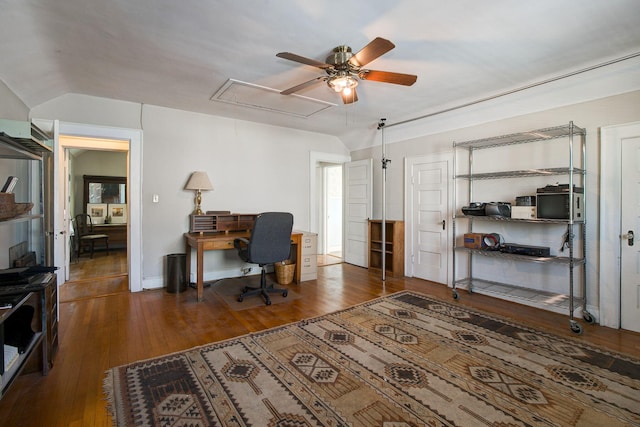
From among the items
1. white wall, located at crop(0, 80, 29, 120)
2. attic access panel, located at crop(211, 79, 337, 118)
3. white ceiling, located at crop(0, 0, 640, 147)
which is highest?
attic access panel, located at crop(211, 79, 337, 118)

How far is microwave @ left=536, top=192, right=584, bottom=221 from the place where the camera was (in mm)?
2915

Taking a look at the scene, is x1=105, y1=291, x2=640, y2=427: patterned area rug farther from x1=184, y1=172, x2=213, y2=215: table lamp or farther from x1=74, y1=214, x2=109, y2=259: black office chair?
x1=74, y1=214, x2=109, y2=259: black office chair

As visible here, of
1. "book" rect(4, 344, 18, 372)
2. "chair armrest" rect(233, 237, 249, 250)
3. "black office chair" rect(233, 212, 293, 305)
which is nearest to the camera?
"book" rect(4, 344, 18, 372)

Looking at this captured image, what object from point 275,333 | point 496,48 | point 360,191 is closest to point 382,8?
point 496,48

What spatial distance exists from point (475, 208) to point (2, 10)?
4363mm

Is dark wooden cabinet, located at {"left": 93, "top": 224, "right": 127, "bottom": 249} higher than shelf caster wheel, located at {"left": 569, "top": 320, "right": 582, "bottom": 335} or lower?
higher

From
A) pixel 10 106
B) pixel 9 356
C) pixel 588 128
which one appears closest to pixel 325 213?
pixel 588 128

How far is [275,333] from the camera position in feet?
8.92

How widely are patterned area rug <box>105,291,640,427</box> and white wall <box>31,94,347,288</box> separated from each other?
220 cm

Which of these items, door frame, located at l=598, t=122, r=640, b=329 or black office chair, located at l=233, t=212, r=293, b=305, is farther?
black office chair, located at l=233, t=212, r=293, b=305

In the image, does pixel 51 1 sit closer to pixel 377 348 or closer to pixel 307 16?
pixel 307 16

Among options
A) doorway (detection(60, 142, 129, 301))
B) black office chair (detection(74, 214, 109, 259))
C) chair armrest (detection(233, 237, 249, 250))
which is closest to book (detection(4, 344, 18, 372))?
chair armrest (detection(233, 237, 249, 250))

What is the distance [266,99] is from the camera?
12.2 ft

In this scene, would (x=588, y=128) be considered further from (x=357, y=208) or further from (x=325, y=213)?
(x=325, y=213)
